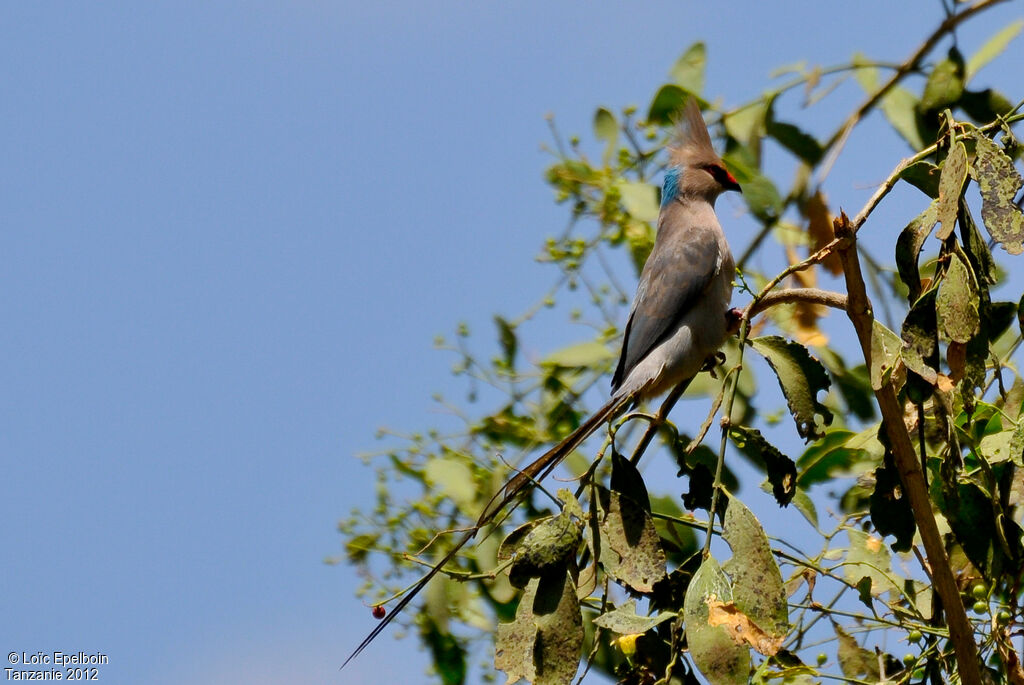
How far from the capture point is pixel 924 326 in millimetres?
1749

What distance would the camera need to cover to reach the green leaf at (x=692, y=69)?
157 inches

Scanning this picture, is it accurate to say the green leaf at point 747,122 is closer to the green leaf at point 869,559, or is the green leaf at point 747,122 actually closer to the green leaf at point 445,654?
the green leaf at point 869,559

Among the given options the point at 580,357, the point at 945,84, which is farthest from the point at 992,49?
the point at 580,357

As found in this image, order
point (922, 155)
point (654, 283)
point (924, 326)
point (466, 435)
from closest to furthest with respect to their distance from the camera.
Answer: point (924, 326) < point (922, 155) < point (466, 435) < point (654, 283)

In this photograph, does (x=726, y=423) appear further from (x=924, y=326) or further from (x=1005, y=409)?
(x=1005, y=409)

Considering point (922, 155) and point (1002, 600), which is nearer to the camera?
point (922, 155)

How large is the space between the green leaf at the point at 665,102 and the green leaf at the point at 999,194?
1.99 meters

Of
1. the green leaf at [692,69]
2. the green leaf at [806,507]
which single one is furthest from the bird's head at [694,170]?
the green leaf at [806,507]

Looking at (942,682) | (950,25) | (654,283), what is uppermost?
(950,25)

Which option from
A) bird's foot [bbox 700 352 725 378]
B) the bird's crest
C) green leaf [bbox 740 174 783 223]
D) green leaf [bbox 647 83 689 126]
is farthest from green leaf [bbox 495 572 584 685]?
the bird's crest

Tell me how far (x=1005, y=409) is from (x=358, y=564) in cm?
170

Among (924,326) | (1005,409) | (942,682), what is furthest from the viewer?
(1005,409)

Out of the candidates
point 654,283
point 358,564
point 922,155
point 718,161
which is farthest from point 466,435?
point 922,155

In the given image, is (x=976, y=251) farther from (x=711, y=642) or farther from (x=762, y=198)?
(x=762, y=198)
